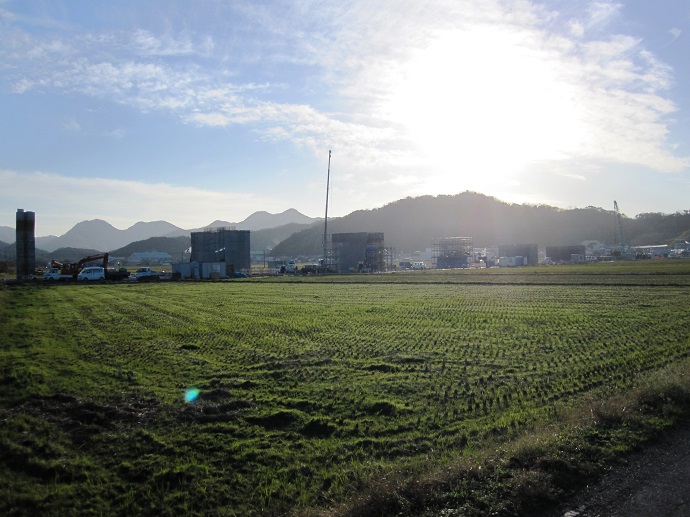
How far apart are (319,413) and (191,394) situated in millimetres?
2319

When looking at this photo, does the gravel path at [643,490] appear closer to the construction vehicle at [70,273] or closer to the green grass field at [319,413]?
the green grass field at [319,413]

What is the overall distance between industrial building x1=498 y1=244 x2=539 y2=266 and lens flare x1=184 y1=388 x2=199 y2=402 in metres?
87.5

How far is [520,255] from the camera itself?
99.9 metres

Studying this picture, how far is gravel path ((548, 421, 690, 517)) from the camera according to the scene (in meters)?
4.58

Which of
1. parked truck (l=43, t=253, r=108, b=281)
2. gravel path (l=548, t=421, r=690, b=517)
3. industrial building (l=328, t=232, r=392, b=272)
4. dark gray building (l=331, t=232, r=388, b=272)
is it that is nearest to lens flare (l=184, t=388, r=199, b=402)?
gravel path (l=548, t=421, r=690, b=517)

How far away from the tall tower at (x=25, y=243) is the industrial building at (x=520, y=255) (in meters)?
69.2

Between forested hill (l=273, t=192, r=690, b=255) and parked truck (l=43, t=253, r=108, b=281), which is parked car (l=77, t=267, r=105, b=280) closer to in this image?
parked truck (l=43, t=253, r=108, b=281)

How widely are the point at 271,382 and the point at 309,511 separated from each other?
4.74m

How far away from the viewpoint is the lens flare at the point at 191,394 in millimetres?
8586

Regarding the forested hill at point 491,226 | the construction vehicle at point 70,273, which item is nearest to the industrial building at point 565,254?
the forested hill at point 491,226

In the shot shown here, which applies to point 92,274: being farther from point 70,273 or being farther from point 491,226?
point 491,226

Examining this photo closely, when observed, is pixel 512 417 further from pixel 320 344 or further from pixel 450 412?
pixel 320 344

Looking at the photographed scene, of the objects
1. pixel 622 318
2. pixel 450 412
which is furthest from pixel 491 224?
pixel 450 412

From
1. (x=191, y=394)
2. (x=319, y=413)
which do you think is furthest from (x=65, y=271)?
(x=319, y=413)
